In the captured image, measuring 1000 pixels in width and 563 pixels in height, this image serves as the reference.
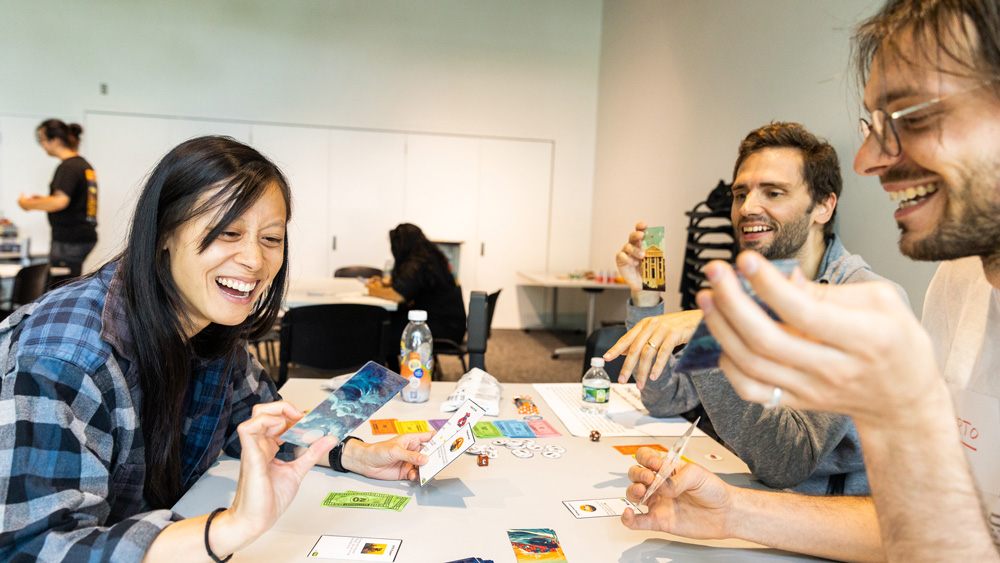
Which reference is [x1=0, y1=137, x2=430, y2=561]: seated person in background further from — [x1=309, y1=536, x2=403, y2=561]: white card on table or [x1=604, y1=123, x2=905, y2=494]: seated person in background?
[x1=604, y1=123, x2=905, y2=494]: seated person in background

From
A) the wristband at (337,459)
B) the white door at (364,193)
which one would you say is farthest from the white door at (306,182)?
the wristband at (337,459)

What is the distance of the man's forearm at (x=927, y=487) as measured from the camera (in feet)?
2.06

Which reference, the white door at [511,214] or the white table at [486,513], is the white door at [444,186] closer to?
the white door at [511,214]

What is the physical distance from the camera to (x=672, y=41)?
4895 mm

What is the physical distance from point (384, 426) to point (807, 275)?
1477mm

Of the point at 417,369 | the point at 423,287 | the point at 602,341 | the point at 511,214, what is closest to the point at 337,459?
the point at 417,369

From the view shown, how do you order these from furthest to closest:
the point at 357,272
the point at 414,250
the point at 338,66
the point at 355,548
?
the point at 338,66, the point at 357,272, the point at 414,250, the point at 355,548

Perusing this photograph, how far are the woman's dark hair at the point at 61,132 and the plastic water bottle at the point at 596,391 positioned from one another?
4718mm

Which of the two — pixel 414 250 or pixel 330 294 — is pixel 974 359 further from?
pixel 330 294

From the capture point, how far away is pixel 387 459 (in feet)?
4.30

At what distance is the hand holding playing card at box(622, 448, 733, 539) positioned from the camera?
1035 millimetres

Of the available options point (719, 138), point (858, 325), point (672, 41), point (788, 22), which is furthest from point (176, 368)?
point (672, 41)

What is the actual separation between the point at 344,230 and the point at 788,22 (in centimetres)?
481

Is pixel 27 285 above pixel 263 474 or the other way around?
the other way around
